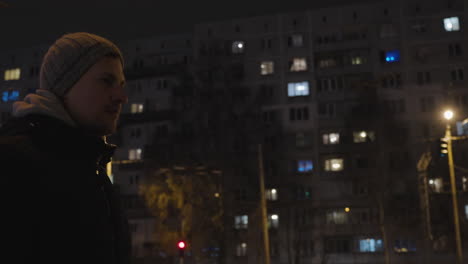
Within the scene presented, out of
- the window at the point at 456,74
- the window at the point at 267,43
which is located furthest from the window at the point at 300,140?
the window at the point at 456,74

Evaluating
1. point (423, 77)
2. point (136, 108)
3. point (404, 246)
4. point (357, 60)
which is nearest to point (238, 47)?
point (357, 60)

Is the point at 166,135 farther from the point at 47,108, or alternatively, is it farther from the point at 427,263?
the point at 47,108

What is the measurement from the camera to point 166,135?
196 ft

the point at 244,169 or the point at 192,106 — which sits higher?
the point at 192,106

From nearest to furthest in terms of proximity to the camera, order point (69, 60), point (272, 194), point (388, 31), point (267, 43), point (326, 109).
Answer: point (69, 60) < point (272, 194) < point (388, 31) < point (326, 109) < point (267, 43)

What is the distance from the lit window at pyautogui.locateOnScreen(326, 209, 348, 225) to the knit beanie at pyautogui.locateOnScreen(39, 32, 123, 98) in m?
55.1

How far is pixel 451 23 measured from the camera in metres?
58.3

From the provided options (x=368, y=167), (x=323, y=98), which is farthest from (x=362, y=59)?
(x=368, y=167)

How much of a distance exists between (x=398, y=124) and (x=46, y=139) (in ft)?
183

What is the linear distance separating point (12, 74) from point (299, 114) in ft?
130

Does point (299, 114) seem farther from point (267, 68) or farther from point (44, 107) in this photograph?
point (44, 107)

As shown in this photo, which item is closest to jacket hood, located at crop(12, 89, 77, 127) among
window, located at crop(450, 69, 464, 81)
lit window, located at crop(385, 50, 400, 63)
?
lit window, located at crop(385, 50, 400, 63)

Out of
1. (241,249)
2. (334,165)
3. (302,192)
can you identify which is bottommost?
(241,249)

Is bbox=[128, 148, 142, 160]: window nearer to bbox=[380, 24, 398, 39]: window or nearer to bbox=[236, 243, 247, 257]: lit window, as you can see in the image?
bbox=[236, 243, 247, 257]: lit window
